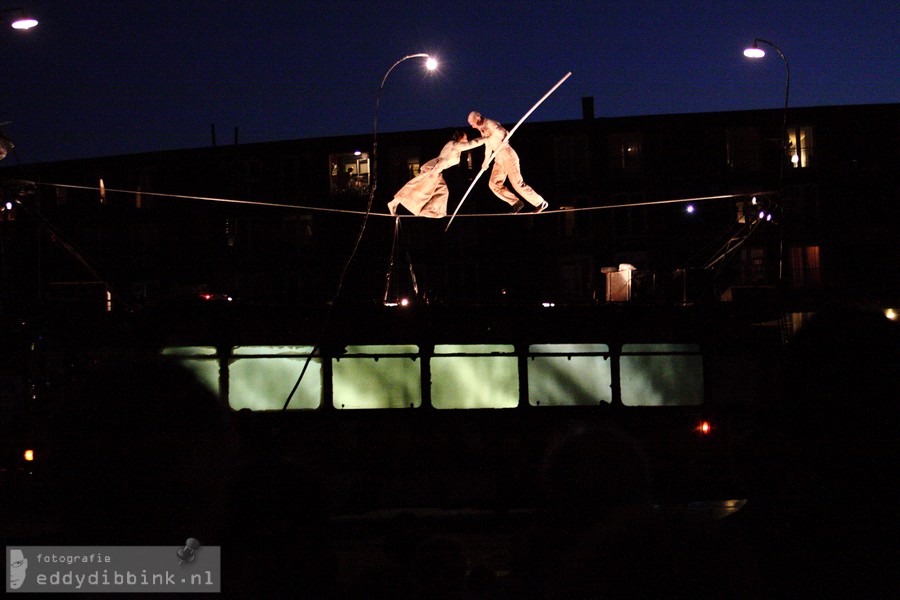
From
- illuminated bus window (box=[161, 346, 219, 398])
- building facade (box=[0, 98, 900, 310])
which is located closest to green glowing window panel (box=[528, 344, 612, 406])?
illuminated bus window (box=[161, 346, 219, 398])

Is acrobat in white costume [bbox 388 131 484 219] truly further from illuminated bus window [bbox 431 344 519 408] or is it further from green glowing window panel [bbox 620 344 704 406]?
green glowing window panel [bbox 620 344 704 406]

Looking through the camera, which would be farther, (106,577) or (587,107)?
(587,107)

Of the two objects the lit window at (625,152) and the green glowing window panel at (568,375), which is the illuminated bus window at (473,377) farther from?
the lit window at (625,152)

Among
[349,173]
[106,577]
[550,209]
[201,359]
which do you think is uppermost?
[349,173]

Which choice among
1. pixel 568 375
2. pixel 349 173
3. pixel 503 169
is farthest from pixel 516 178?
pixel 349 173

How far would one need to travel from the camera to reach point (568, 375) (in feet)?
41.6

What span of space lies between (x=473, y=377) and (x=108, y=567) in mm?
6789

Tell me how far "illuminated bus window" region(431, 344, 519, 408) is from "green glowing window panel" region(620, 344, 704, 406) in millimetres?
1728

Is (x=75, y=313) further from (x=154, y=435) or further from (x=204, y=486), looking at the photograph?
(x=204, y=486)

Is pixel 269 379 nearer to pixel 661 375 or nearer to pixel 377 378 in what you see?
pixel 377 378

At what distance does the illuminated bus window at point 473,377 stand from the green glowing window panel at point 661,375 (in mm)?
1728

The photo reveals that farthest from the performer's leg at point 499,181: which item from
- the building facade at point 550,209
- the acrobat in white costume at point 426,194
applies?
the building facade at point 550,209

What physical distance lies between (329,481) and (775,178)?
29.2 m

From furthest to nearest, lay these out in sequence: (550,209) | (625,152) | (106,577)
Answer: (625,152) → (550,209) → (106,577)
